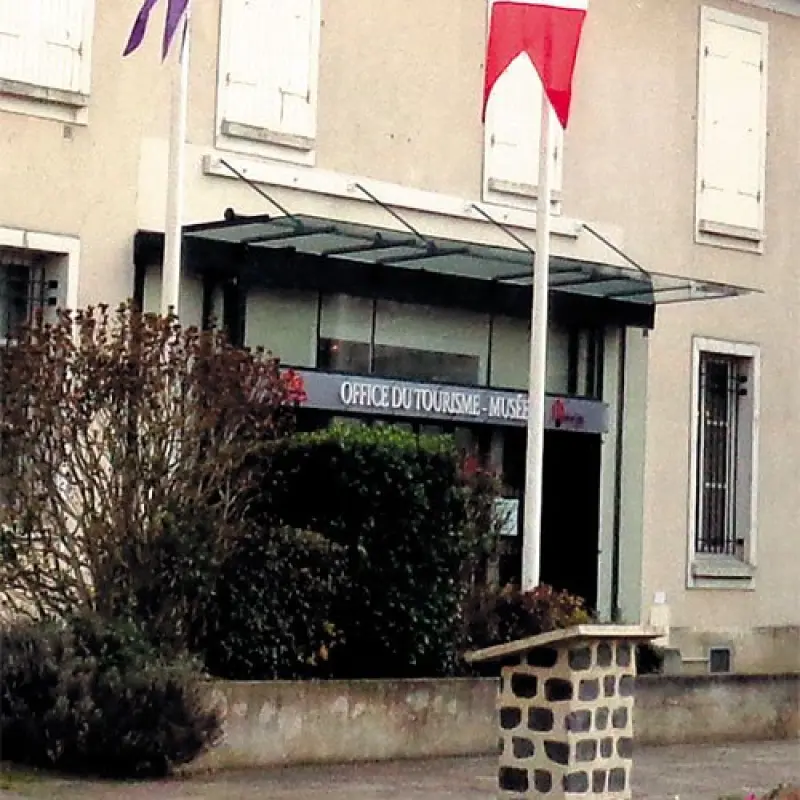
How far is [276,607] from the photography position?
13.6m

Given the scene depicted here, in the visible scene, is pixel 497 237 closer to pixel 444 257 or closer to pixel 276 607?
pixel 444 257

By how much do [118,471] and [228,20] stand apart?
612 centimetres

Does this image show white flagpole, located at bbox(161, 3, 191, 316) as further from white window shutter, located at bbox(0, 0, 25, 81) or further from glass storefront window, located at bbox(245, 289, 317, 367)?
glass storefront window, located at bbox(245, 289, 317, 367)

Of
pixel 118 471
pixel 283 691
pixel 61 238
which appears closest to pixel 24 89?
pixel 61 238

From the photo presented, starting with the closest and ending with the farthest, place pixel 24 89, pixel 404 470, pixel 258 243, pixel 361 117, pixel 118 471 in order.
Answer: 1. pixel 118 471
2. pixel 404 470
3. pixel 24 89
4. pixel 258 243
5. pixel 361 117

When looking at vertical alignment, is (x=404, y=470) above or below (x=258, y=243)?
below

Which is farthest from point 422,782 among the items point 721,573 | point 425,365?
point 721,573

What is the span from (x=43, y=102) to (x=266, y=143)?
2.25m

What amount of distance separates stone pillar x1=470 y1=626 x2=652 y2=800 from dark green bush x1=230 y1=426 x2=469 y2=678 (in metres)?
4.58

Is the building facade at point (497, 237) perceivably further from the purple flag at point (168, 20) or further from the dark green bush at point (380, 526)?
the dark green bush at point (380, 526)

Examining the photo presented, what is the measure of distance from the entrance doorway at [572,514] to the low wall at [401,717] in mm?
4148

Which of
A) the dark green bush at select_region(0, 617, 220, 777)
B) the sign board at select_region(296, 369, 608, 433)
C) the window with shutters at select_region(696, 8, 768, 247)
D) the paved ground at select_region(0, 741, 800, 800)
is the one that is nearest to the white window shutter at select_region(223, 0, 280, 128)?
the sign board at select_region(296, 369, 608, 433)

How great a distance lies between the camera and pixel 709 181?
21344 millimetres

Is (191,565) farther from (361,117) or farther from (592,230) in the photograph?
(592,230)
